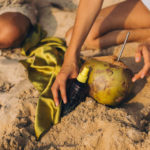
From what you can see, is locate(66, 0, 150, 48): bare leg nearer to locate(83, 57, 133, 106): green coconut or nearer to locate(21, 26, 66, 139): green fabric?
locate(21, 26, 66, 139): green fabric

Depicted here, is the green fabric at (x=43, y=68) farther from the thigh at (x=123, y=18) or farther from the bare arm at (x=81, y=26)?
the thigh at (x=123, y=18)

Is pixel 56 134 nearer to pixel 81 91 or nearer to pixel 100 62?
pixel 81 91

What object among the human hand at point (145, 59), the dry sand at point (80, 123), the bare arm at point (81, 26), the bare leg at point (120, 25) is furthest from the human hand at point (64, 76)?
the bare leg at point (120, 25)

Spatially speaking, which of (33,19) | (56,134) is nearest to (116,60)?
(56,134)

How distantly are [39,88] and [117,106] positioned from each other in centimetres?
75

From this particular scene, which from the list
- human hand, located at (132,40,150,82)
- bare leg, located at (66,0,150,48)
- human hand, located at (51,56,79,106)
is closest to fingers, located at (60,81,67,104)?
human hand, located at (51,56,79,106)

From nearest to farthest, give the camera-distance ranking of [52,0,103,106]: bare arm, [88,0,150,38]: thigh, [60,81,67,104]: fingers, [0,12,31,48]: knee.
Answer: [60,81,67,104]: fingers, [52,0,103,106]: bare arm, [88,0,150,38]: thigh, [0,12,31,48]: knee

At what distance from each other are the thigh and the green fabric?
0.53 m

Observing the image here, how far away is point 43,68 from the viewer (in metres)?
1.98

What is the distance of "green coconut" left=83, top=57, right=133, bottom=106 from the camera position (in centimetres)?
148

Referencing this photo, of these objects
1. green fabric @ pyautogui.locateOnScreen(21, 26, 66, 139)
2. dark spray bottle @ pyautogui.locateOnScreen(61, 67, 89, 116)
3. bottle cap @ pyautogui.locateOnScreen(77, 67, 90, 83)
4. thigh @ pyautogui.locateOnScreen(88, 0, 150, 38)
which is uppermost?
thigh @ pyautogui.locateOnScreen(88, 0, 150, 38)

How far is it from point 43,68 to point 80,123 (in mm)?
813

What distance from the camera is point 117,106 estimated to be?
5.28ft

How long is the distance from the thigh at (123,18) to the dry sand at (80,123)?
1.69 ft
